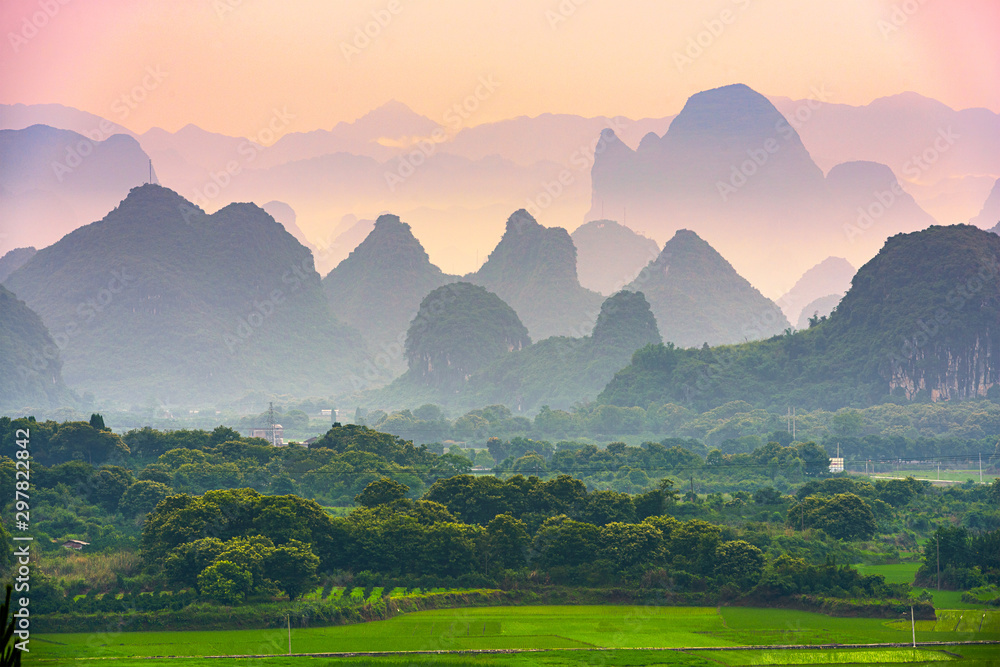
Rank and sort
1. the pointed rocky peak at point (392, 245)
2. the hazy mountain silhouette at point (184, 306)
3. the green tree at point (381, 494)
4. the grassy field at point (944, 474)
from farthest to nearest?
1. the pointed rocky peak at point (392, 245)
2. the hazy mountain silhouette at point (184, 306)
3. the grassy field at point (944, 474)
4. the green tree at point (381, 494)

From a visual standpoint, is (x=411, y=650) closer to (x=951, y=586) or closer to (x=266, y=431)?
(x=951, y=586)

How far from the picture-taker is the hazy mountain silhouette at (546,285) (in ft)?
535

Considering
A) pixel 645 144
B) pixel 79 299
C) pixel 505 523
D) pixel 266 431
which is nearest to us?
pixel 505 523

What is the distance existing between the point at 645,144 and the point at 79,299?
306ft

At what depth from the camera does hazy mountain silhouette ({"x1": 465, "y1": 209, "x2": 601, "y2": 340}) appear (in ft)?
535

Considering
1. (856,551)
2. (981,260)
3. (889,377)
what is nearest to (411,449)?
(856,551)

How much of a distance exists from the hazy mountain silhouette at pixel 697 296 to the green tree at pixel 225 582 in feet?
409

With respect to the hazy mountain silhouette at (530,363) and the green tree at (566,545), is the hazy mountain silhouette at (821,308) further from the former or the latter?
the green tree at (566,545)

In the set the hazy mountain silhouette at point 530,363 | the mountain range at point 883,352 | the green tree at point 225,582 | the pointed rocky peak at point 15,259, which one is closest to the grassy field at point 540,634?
the green tree at point 225,582

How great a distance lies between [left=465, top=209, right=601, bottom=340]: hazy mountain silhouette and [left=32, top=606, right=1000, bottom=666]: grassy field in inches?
5321

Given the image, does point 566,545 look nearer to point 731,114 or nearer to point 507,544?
point 507,544

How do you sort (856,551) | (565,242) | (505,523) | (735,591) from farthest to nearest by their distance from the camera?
(565,242)
(856,551)
(505,523)
(735,591)

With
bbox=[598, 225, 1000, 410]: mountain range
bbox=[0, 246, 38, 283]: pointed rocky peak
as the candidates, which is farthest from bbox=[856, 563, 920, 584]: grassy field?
bbox=[0, 246, 38, 283]: pointed rocky peak

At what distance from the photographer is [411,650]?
2298cm
